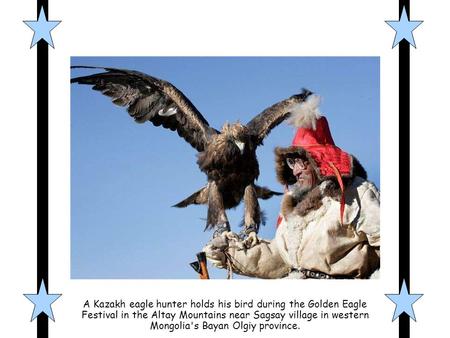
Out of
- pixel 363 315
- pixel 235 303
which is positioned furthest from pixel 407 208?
pixel 235 303

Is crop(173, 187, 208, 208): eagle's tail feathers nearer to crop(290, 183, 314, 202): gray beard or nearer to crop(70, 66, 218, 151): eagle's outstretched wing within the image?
crop(70, 66, 218, 151): eagle's outstretched wing

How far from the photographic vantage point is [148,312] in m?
7.19

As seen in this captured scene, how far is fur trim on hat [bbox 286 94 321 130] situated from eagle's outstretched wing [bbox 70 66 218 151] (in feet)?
2.14

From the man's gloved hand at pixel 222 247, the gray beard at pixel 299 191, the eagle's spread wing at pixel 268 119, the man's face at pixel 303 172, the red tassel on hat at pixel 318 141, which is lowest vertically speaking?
the man's gloved hand at pixel 222 247

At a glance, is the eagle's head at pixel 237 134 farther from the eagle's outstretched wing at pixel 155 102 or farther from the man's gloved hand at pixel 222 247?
the man's gloved hand at pixel 222 247

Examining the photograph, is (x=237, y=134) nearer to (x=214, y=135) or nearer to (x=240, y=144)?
(x=240, y=144)

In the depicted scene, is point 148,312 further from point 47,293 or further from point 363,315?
point 363,315

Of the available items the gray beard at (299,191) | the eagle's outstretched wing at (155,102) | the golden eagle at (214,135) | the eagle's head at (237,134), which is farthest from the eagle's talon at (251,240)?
the eagle's outstretched wing at (155,102)

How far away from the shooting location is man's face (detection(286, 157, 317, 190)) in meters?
7.56

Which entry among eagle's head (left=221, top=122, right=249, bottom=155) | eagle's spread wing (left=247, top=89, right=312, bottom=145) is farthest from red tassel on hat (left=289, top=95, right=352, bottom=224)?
eagle's head (left=221, top=122, right=249, bottom=155)

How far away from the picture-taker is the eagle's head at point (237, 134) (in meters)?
7.87

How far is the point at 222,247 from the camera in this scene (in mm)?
7711

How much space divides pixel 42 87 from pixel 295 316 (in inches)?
90.3

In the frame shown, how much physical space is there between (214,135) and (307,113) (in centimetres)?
76
